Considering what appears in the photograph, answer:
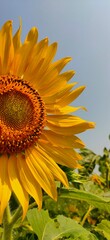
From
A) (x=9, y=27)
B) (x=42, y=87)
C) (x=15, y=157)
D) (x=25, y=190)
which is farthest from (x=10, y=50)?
(x=25, y=190)

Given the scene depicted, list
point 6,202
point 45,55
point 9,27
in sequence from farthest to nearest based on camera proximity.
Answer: point 45,55, point 9,27, point 6,202

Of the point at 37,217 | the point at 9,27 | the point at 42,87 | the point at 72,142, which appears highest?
the point at 9,27

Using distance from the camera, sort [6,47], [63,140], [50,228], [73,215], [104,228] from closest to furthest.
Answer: [6,47] → [63,140] → [50,228] → [104,228] → [73,215]

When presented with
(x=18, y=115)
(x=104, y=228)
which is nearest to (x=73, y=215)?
(x=104, y=228)

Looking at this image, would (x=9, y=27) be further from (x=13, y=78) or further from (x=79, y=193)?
(x=79, y=193)

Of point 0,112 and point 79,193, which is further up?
point 0,112

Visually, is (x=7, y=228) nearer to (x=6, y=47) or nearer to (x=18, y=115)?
(x=18, y=115)
